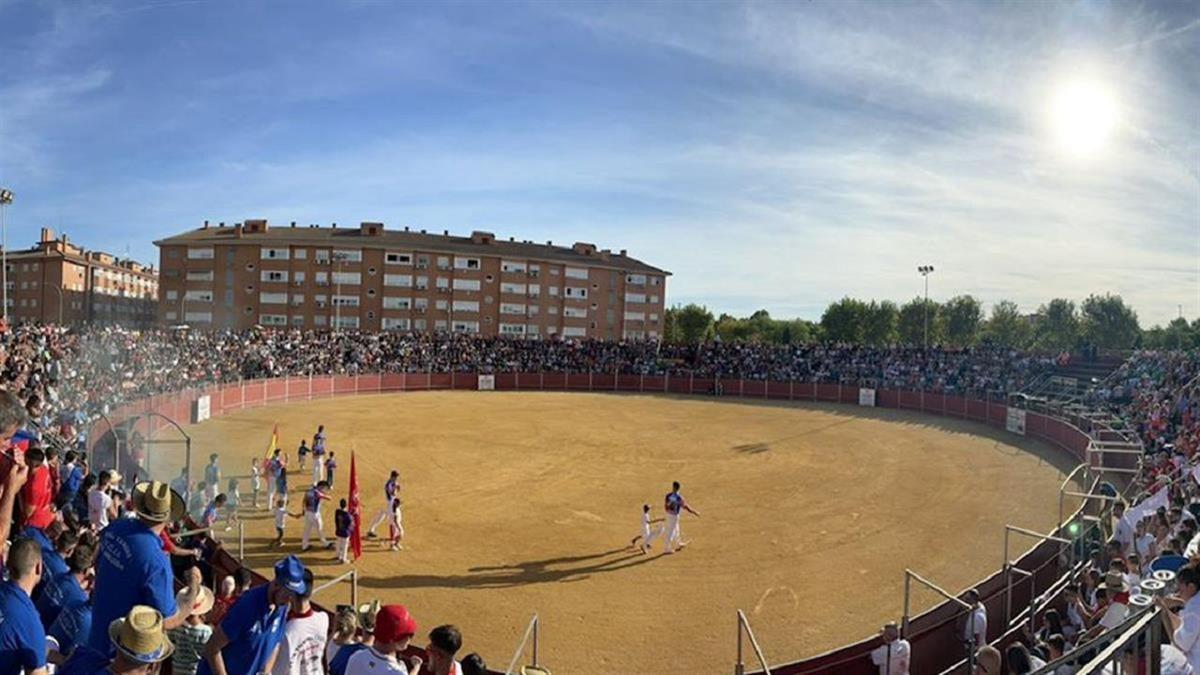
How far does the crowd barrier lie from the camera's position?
10.5 meters

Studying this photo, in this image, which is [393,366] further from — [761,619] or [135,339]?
[761,619]

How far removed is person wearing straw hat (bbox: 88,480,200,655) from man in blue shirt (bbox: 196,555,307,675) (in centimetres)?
32

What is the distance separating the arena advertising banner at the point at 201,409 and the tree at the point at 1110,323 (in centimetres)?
12963

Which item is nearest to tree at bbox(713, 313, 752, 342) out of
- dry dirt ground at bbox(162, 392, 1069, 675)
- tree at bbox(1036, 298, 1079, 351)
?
tree at bbox(1036, 298, 1079, 351)

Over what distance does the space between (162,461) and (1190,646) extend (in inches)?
968

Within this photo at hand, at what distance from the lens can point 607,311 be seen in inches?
3708

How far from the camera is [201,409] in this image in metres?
35.7

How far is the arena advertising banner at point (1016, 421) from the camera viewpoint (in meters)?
36.9

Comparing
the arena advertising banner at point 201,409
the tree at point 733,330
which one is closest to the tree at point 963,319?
the tree at point 733,330

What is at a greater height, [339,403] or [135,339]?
[135,339]

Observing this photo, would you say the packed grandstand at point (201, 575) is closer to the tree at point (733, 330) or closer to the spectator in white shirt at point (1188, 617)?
the spectator in white shirt at point (1188, 617)

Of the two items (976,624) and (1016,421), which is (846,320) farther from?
(976,624)

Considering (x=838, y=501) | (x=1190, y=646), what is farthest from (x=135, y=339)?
(x=1190, y=646)

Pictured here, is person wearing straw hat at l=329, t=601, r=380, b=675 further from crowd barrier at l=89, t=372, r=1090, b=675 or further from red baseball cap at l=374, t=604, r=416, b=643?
crowd barrier at l=89, t=372, r=1090, b=675
